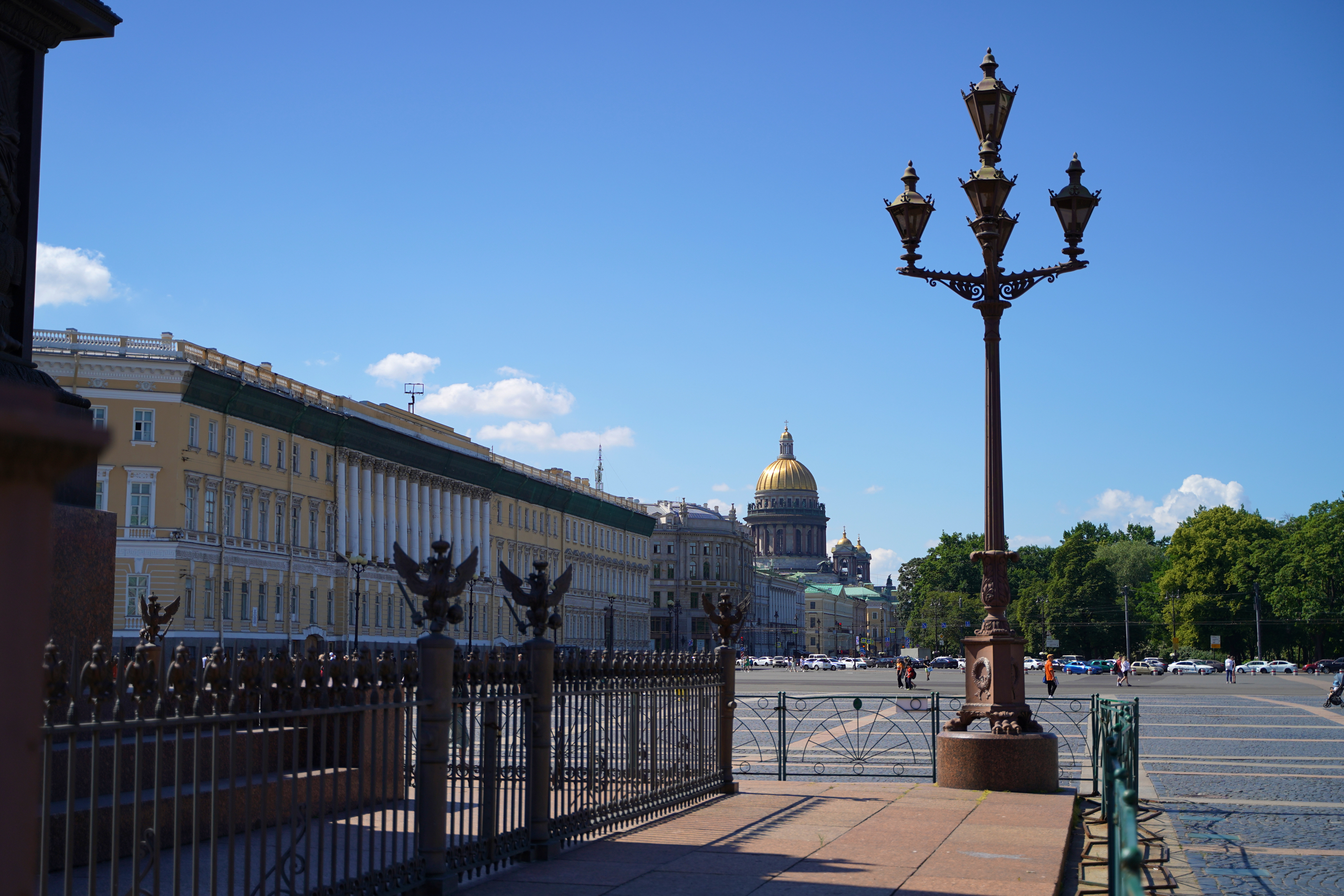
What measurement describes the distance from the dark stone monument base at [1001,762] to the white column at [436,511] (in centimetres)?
6377

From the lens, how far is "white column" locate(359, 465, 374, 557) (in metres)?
69.1

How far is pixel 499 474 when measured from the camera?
3302 inches

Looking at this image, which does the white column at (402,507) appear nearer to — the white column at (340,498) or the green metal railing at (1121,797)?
the white column at (340,498)

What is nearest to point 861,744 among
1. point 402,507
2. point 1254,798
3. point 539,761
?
Answer: point 1254,798

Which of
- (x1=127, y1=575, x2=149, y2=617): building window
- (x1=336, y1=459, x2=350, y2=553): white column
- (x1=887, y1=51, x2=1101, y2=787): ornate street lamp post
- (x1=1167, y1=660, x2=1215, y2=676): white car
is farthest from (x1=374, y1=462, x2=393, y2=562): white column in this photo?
(x1=887, y1=51, x2=1101, y2=787): ornate street lamp post

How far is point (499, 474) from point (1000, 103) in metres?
71.0

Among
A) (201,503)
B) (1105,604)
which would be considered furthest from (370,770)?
(1105,604)

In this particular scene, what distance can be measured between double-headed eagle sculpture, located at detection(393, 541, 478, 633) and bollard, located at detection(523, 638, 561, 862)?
1.54 metres

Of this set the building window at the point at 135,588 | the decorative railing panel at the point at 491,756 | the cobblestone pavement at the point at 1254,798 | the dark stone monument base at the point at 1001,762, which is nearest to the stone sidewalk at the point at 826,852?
the decorative railing panel at the point at 491,756

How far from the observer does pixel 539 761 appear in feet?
30.7

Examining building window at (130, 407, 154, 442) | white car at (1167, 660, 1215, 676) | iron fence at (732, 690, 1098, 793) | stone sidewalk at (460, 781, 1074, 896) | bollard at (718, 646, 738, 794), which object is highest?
building window at (130, 407, 154, 442)

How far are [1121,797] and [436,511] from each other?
74.5m

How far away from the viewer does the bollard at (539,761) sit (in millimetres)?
9312

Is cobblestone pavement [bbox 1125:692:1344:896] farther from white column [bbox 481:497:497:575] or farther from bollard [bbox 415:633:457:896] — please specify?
white column [bbox 481:497:497:575]
